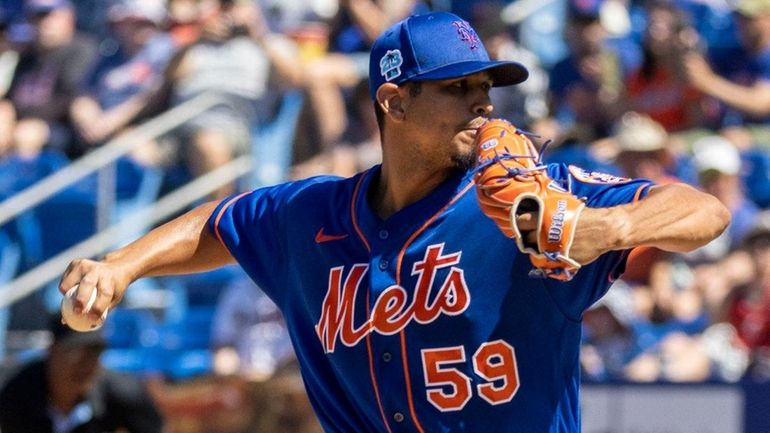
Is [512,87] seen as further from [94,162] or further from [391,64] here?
[391,64]

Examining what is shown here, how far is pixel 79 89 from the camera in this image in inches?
396

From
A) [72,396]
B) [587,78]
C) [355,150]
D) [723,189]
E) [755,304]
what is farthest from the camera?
[587,78]

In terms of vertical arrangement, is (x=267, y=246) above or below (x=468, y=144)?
below

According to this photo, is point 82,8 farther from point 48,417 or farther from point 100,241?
point 48,417

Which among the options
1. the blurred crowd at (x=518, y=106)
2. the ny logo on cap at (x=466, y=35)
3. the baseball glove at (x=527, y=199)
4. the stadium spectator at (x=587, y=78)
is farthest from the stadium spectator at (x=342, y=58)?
the baseball glove at (x=527, y=199)

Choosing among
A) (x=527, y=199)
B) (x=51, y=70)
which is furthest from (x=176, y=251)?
(x=51, y=70)

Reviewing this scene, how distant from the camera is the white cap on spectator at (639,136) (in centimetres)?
781

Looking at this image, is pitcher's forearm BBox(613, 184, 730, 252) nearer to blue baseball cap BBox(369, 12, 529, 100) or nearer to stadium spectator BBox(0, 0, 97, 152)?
blue baseball cap BBox(369, 12, 529, 100)

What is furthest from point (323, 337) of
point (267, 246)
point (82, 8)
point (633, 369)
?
point (82, 8)

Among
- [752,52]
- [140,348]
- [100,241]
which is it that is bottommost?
[140,348]

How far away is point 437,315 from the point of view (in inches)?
139

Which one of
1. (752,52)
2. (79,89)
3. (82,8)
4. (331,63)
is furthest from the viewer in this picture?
(82,8)

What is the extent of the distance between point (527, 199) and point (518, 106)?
570 cm

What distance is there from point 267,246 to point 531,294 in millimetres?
941
